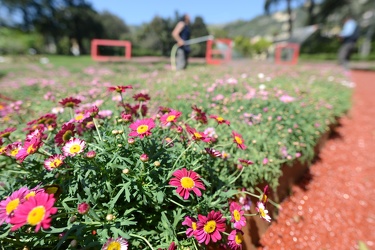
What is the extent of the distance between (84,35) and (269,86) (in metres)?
33.1

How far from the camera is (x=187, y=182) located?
103 centimetres

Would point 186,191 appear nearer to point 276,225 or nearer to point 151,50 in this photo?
point 276,225

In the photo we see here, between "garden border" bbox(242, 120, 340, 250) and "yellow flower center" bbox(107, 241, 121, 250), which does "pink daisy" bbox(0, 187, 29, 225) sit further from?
"garden border" bbox(242, 120, 340, 250)

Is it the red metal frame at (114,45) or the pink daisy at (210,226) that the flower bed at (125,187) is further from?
the red metal frame at (114,45)

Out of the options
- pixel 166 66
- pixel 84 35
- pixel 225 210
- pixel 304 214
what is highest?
pixel 84 35

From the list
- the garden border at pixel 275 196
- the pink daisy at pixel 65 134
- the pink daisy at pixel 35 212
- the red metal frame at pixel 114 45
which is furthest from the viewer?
the red metal frame at pixel 114 45

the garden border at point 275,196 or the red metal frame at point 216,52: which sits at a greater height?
the red metal frame at point 216,52

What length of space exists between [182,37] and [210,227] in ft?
19.9

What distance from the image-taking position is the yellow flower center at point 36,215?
2.51 feet

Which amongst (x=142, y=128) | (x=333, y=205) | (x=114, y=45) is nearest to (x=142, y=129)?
(x=142, y=128)

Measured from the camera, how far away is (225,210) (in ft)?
4.59

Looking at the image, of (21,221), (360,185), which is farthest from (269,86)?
(21,221)

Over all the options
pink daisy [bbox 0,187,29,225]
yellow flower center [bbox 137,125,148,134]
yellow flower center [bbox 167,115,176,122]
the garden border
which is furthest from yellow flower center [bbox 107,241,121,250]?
the garden border

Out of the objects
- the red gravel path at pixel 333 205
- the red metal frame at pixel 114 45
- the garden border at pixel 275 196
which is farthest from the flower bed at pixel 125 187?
the red metal frame at pixel 114 45
